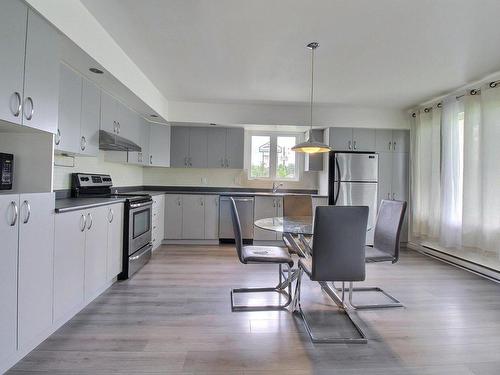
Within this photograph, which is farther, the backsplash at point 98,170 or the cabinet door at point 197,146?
the cabinet door at point 197,146

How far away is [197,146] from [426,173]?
3735mm

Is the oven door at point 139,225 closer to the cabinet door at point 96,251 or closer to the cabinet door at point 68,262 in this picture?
the cabinet door at point 96,251

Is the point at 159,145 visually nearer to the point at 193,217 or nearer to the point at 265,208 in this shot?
the point at 193,217

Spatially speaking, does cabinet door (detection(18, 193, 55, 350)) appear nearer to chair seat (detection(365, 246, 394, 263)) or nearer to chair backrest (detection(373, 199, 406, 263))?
chair seat (detection(365, 246, 394, 263))

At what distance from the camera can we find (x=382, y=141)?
455 centimetres

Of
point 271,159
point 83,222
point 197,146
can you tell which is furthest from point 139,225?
point 271,159

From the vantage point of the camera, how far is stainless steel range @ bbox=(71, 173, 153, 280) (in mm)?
2896

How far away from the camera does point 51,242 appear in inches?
69.0

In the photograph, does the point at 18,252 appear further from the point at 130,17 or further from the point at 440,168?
the point at 440,168

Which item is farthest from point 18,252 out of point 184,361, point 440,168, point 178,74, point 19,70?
point 440,168

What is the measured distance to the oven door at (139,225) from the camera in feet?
9.65

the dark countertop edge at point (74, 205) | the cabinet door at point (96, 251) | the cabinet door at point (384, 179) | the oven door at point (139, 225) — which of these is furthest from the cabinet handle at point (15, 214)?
the cabinet door at point (384, 179)

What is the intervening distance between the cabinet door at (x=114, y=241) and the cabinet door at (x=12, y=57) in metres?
1.26

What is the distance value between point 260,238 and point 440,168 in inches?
114
